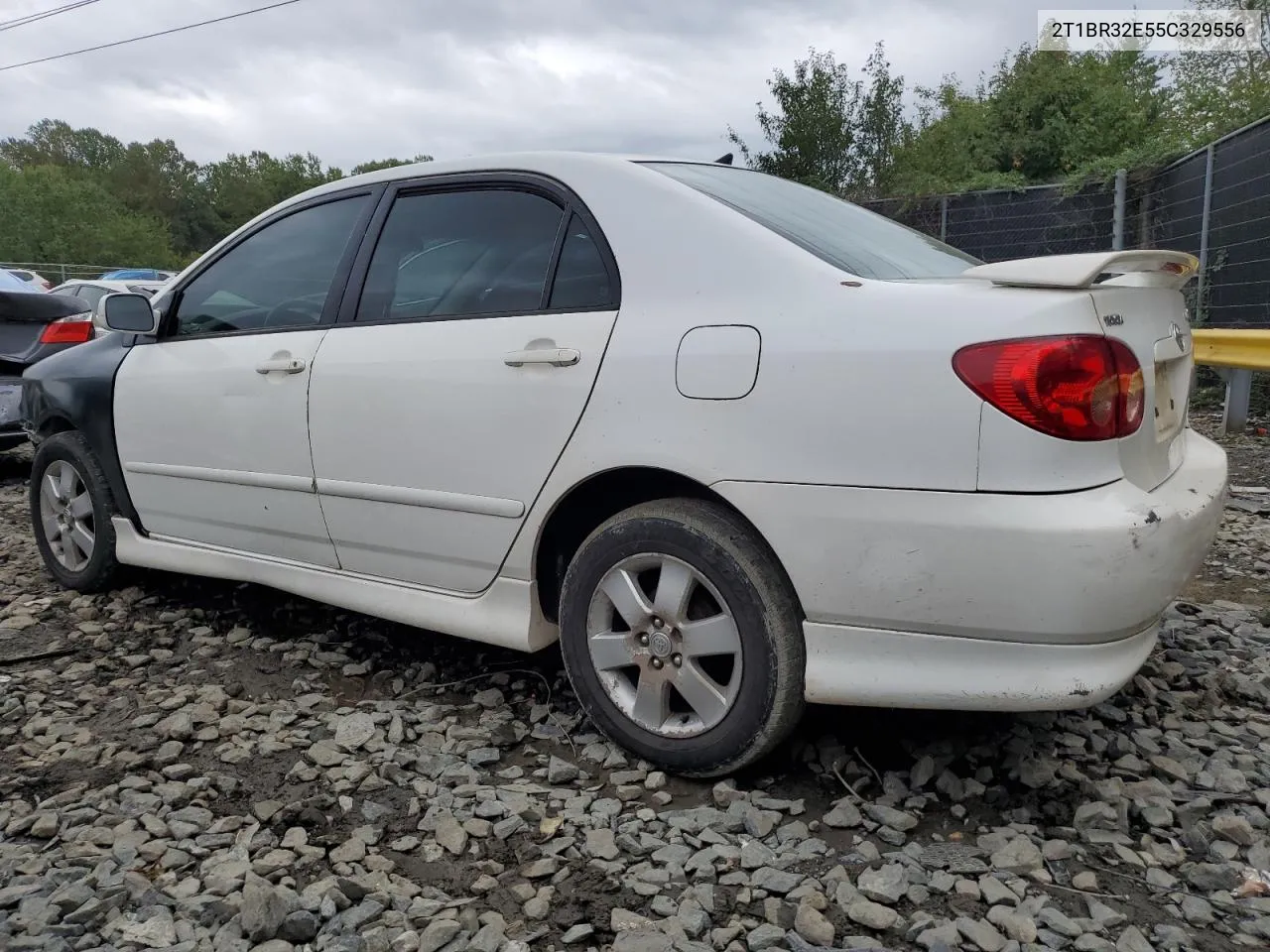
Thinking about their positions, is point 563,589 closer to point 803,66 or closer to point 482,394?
point 482,394

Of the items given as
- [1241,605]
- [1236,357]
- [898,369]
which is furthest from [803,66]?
[898,369]

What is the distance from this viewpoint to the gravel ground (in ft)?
6.31

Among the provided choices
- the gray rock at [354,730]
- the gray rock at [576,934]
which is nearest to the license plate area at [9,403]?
the gray rock at [354,730]

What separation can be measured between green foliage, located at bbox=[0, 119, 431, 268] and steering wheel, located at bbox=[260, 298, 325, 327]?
48.4 metres

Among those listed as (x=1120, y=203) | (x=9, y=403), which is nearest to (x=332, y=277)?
(x=9, y=403)

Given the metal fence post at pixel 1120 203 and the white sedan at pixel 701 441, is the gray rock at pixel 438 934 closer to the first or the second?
the white sedan at pixel 701 441

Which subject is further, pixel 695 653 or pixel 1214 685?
pixel 1214 685

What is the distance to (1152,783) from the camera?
7.80 feet

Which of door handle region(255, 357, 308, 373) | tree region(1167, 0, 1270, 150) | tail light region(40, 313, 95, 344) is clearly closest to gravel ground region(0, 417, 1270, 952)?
door handle region(255, 357, 308, 373)

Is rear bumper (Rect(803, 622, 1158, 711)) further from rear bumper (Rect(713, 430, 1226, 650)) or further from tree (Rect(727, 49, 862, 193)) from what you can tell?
tree (Rect(727, 49, 862, 193))

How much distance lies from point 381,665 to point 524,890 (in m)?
1.48

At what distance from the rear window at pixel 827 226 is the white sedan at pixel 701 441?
0.02m

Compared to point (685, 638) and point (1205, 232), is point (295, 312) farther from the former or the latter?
point (1205, 232)

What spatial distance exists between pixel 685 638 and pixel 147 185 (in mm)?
84951
